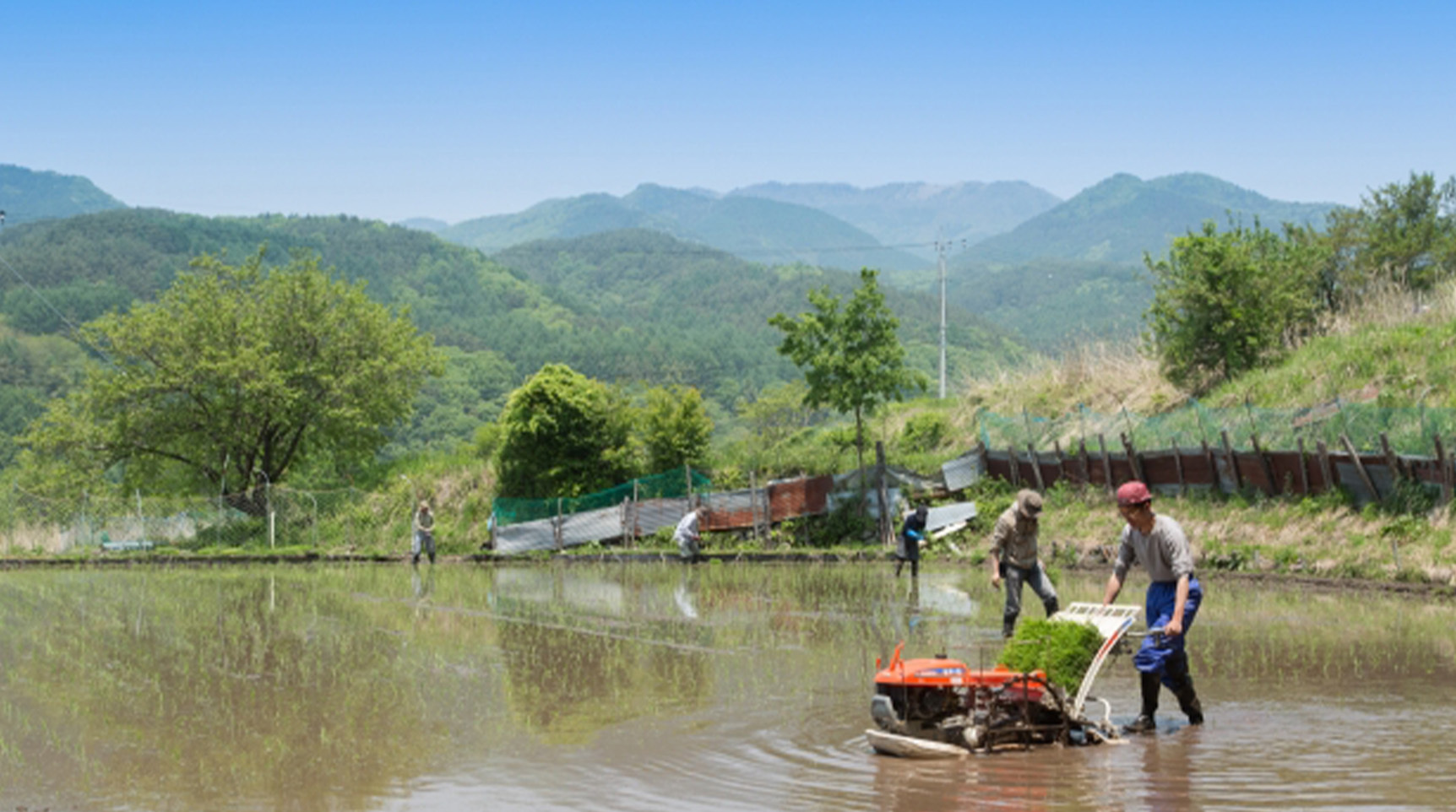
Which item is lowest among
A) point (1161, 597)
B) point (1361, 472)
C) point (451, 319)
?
point (1161, 597)

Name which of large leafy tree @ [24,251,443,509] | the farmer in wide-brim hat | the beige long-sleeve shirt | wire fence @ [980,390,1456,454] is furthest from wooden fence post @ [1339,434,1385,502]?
large leafy tree @ [24,251,443,509]

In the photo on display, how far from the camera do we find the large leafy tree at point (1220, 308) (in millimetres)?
32781

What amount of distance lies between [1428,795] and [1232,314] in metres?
26.2

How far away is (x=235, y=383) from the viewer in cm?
3972

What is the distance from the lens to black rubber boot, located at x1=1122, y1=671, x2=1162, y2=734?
1014 cm

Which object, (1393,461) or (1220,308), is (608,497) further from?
(1393,461)

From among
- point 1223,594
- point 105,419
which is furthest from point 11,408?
point 1223,594

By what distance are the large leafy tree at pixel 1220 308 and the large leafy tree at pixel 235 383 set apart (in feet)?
71.5

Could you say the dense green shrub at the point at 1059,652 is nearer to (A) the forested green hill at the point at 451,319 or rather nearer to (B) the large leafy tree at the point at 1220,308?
(B) the large leafy tree at the point at 1220,308

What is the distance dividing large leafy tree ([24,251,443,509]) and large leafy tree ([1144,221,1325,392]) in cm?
2179

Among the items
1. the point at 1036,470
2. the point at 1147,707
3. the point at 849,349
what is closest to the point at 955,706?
the point at 1147,707

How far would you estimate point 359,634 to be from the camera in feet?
55.9

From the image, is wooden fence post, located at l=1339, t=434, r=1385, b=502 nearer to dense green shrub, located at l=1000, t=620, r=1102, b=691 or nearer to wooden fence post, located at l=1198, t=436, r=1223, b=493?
wooden fence post, located at l=1198, t=436, r=1223, b=493

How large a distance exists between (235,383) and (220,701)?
96.3ft
